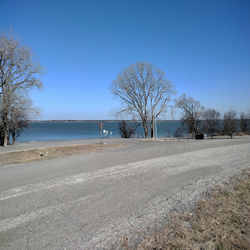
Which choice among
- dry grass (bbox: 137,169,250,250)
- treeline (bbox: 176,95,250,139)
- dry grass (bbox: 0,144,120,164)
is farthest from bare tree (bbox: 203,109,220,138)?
dry grass (bbox: 137,169,250,250)

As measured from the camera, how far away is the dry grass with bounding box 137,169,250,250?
2453mm

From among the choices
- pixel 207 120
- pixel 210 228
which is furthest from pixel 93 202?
pixel 207 120

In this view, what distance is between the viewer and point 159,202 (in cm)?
397

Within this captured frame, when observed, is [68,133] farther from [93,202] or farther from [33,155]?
[93,202]

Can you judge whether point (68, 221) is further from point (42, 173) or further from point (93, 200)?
point (42, 173)

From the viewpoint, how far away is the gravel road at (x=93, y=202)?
2.82 meters

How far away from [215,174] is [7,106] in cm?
2039

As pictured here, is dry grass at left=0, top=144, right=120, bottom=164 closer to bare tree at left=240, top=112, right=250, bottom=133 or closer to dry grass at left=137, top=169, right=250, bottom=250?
dry grass at left=137, top=169, right=250, bottom=250

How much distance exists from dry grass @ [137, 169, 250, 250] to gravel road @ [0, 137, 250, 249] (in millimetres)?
265

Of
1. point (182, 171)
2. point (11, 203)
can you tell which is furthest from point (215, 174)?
point (11, 203)

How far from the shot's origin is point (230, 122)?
5262 cm

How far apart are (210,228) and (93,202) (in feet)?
8.47

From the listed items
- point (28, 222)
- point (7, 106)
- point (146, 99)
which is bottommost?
point (28, 222)

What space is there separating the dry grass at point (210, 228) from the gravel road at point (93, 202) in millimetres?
265
